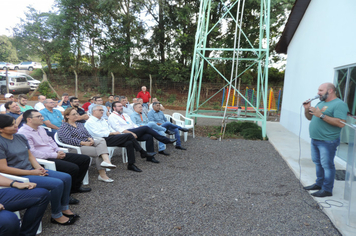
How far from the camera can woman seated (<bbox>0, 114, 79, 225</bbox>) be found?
243 centimetres

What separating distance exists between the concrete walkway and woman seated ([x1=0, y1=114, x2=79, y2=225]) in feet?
9.97

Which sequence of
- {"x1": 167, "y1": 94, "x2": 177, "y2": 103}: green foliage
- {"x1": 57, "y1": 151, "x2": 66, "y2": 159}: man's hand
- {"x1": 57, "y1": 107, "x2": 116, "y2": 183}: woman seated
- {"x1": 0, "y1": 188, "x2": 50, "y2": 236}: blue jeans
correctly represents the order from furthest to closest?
1. {"x1": 167, "y1": 94, "x2": 177, "y2": 103}: green foliage
2. {"x1": 57, "y1": 107, "x2": 116, "y2": 183}: woman seated
3. {"x1": 57, "y1": 151, "x2": 66, "y2": 159}: man's hand
4. {"x1": 0, "y1": 188, "x2": 50, "y2": 236}: blue jeans

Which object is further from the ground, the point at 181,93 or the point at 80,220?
the point at 181,93

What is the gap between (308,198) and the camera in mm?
3330

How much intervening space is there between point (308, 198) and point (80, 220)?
306 centimetres

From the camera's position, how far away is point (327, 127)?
10.6 feet

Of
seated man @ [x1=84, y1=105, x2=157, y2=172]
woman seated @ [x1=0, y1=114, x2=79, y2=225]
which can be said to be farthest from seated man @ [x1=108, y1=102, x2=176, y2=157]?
woman seated @ [x1=0, y1=114, x2=79, y2=225]

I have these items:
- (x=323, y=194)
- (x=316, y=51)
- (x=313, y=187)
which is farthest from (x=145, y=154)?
(x=316, y=51)

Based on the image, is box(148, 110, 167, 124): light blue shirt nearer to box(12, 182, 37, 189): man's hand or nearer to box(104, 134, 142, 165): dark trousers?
box(104, 134, 142, 165): dark trousers

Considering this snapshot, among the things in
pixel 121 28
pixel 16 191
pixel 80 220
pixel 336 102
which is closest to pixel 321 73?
pixel 336 102

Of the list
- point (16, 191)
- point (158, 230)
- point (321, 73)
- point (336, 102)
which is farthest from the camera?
point (321, 73)

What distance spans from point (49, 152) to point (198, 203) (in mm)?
2131

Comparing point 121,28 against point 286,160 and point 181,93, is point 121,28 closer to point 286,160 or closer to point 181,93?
point 181,93

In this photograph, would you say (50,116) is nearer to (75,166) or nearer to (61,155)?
(61,155)
